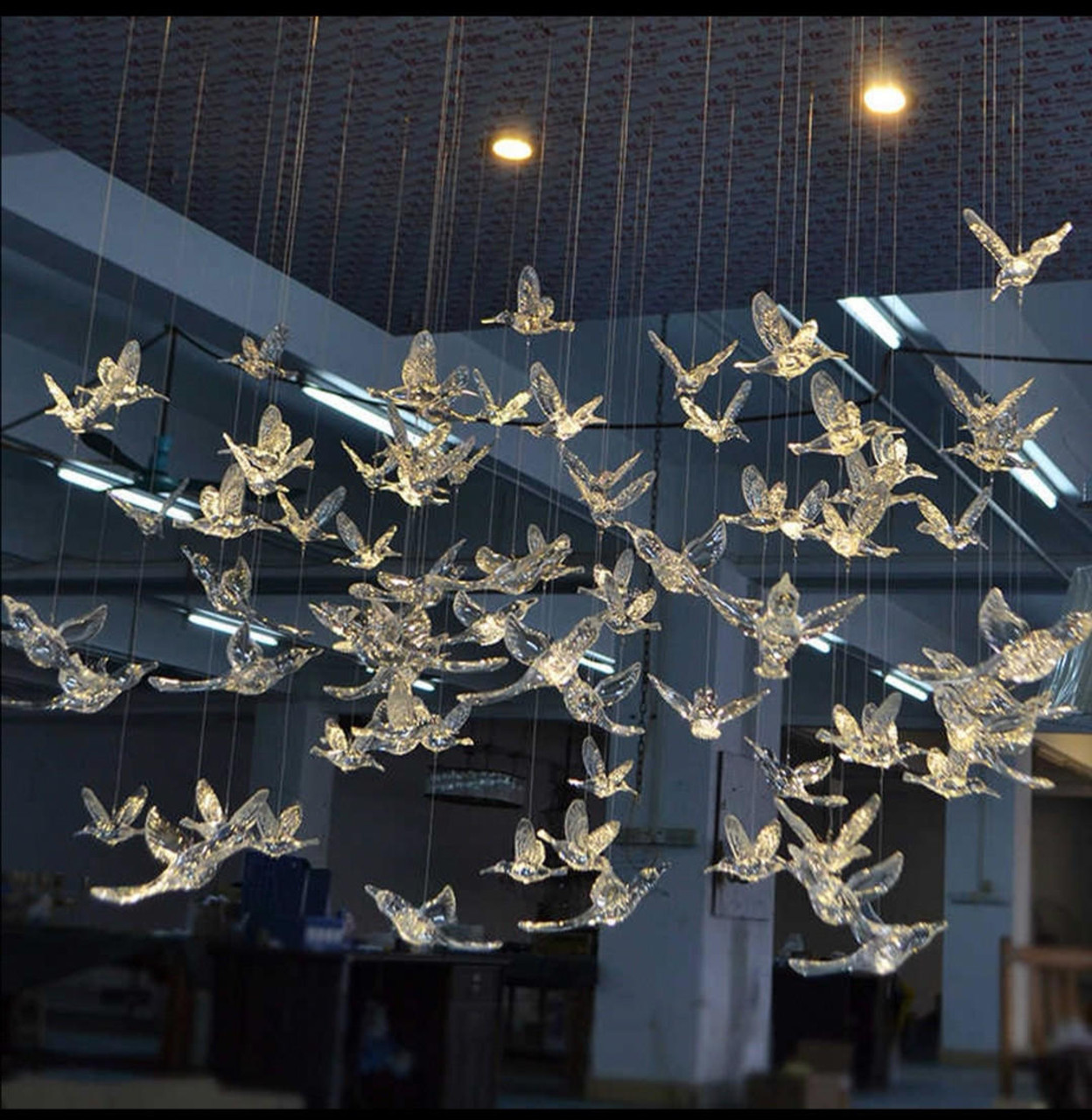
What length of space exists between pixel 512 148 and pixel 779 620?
2482mm

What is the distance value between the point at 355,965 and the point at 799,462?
14.2ft

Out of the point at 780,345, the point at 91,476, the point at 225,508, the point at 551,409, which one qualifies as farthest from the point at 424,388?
the point at 91,476

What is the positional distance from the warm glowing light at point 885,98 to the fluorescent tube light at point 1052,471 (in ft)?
7.13

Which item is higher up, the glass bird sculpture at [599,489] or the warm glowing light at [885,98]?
the warm glowing light at [885,98]

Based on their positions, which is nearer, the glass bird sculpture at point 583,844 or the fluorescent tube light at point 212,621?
the glass bird sculpture at point 583,844

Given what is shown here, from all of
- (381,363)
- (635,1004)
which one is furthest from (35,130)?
(635,1004)

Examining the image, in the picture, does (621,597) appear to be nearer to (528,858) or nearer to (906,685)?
(528,858)

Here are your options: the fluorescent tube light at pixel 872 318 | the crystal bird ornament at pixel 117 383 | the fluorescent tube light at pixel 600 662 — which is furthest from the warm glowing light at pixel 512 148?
the fluorescent tube light at pixel 600 662

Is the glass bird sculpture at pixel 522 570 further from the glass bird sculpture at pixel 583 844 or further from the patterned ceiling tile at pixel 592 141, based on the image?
the patterned ceiling tile at pixel 592 141

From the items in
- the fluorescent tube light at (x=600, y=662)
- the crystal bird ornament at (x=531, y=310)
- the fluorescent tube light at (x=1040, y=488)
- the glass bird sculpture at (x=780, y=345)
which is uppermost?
the fluorescent tube light at (x=1040, y=488)

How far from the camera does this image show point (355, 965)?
6.07 m

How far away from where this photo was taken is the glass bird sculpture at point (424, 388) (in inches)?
180

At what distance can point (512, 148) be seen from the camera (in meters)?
5.86

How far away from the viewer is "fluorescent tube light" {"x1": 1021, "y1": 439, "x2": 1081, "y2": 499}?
7.15 m
